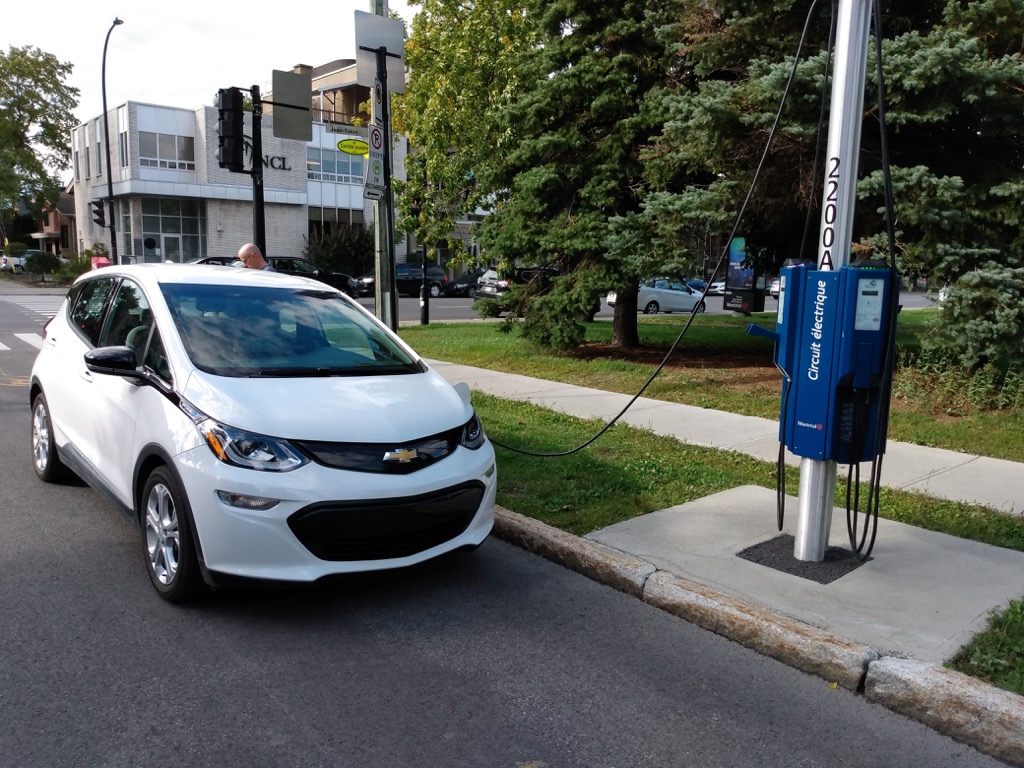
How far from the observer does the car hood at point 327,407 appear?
415 cm

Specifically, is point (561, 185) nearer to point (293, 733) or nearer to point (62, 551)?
point (62, 551)

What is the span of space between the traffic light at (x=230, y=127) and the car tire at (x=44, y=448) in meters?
6.11

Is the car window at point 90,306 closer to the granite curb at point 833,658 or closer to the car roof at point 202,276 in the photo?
the car roof at point 202,276

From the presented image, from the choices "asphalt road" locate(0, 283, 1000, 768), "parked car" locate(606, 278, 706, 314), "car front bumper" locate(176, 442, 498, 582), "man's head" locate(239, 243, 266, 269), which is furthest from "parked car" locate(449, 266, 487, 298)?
"car front bumper" locate(176, 442, 498, 582)

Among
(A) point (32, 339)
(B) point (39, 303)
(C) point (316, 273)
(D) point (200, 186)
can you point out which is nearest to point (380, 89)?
(A) point (32, 339)

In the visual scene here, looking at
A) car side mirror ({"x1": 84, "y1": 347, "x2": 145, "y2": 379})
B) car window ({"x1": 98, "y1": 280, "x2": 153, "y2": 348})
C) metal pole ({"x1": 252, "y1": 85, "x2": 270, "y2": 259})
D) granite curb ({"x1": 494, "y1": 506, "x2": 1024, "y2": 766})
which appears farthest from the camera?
metal pole ({"x1": 252, "y1": 85, "x2": 270, "y2": 259})

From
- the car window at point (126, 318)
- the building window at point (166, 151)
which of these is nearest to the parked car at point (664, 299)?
the car window at point (126, 318)

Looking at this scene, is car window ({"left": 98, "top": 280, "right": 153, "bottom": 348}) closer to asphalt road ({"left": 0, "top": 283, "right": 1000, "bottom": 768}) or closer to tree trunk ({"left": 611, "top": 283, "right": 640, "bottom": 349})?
asphalt road ({"left": 0, "top": 283, "right": 1000, "bottom": 768})

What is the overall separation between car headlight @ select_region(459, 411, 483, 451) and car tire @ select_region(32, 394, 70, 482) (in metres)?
3.32

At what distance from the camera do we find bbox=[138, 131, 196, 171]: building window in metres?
46.2

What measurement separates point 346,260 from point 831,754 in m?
46.1

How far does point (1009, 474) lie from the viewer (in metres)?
6.59

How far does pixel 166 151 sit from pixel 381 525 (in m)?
48.6

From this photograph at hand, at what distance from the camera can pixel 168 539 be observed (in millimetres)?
4340
